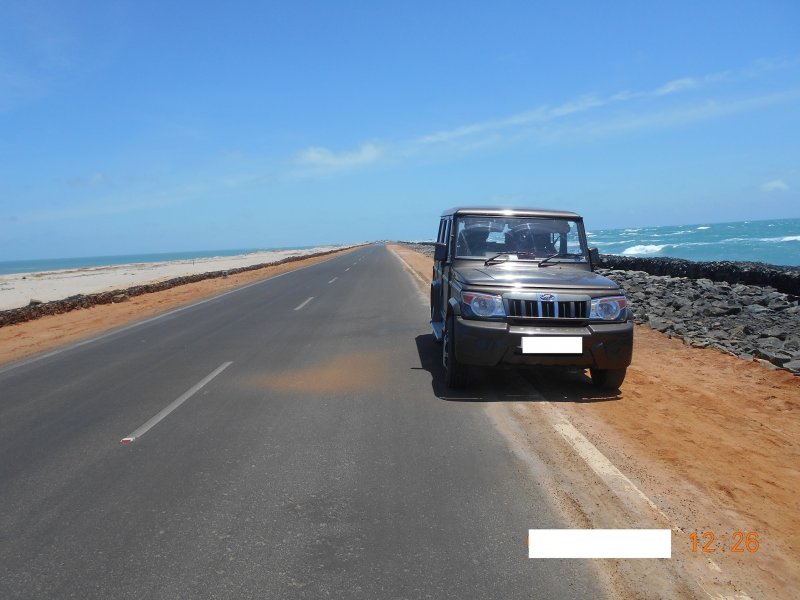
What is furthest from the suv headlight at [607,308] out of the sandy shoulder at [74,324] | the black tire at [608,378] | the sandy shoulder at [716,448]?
the sandy shoulder at [74,324]

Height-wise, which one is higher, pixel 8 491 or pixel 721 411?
pixel 8 491

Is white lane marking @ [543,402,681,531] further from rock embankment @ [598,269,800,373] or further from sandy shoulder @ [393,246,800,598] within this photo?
rock embankment @ [598,269,800,373]

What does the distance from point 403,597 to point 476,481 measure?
1.42 meters

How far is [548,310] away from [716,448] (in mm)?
1976

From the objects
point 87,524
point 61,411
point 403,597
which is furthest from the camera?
point 61,411

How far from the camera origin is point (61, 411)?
611 centimetres

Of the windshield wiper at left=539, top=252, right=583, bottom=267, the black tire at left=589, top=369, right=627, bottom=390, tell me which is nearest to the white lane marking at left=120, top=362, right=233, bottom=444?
the windshield wiper at left=539, top=252, right=583, bottom=267

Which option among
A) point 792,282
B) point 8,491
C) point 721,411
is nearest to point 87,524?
point 8,491

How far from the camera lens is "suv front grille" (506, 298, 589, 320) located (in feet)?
19.2

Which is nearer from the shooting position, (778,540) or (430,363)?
(778,540)

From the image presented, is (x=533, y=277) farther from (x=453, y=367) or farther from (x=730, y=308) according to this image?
(x=730, y=308)

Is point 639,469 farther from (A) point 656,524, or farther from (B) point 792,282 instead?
(B) point 792,282
